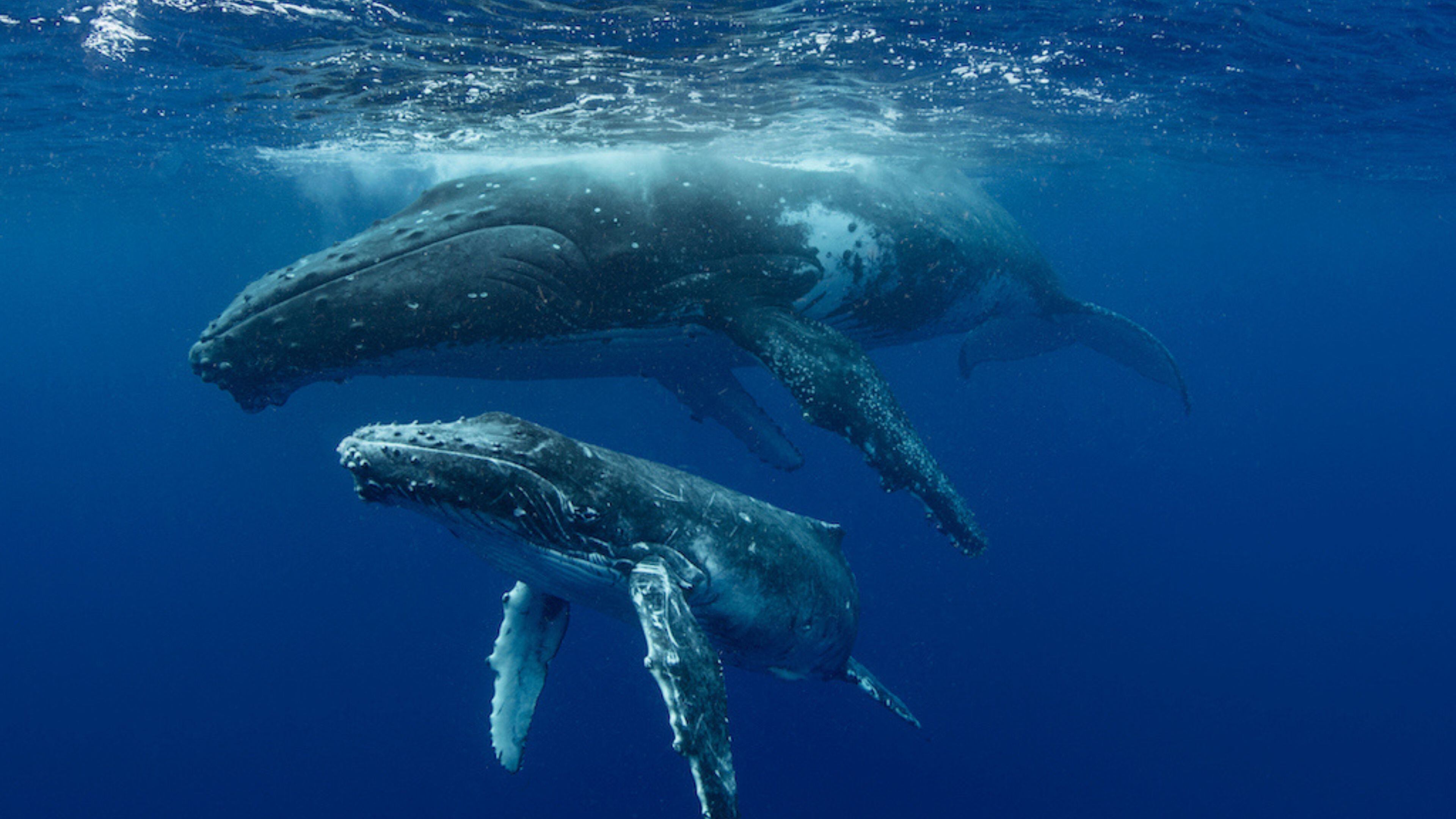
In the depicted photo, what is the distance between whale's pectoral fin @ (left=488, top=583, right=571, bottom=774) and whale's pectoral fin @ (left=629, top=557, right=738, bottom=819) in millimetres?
1785

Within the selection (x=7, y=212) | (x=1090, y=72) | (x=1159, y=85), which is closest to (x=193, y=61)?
(x=1090, y=72)

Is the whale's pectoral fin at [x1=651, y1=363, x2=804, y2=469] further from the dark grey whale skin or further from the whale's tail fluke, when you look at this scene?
the whale's tail fluke

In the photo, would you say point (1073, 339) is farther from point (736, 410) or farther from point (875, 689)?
point (875, 689)

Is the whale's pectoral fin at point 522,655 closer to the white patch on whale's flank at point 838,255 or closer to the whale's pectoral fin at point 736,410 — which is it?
the white patch on whale's flank at point 838,255

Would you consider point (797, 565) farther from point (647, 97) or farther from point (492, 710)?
point (647, 97)

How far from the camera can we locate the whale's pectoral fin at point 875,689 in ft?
25.6

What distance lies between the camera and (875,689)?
26.2 feet

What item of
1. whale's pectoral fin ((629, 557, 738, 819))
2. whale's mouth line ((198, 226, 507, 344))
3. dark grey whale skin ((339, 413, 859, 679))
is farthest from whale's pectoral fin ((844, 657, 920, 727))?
whale's mouth line ((198, 226, 507, 344))

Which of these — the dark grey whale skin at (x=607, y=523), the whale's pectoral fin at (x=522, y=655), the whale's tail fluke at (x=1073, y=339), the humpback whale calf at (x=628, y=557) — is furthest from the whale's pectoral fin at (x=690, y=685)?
the whale's tail fluke at (x=1073, y=339)

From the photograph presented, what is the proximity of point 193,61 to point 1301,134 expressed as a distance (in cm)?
2794

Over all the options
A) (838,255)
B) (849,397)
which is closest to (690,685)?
→ (849,397)

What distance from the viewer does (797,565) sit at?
589cm

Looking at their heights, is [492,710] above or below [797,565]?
below

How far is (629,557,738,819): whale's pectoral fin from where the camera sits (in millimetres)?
3699
